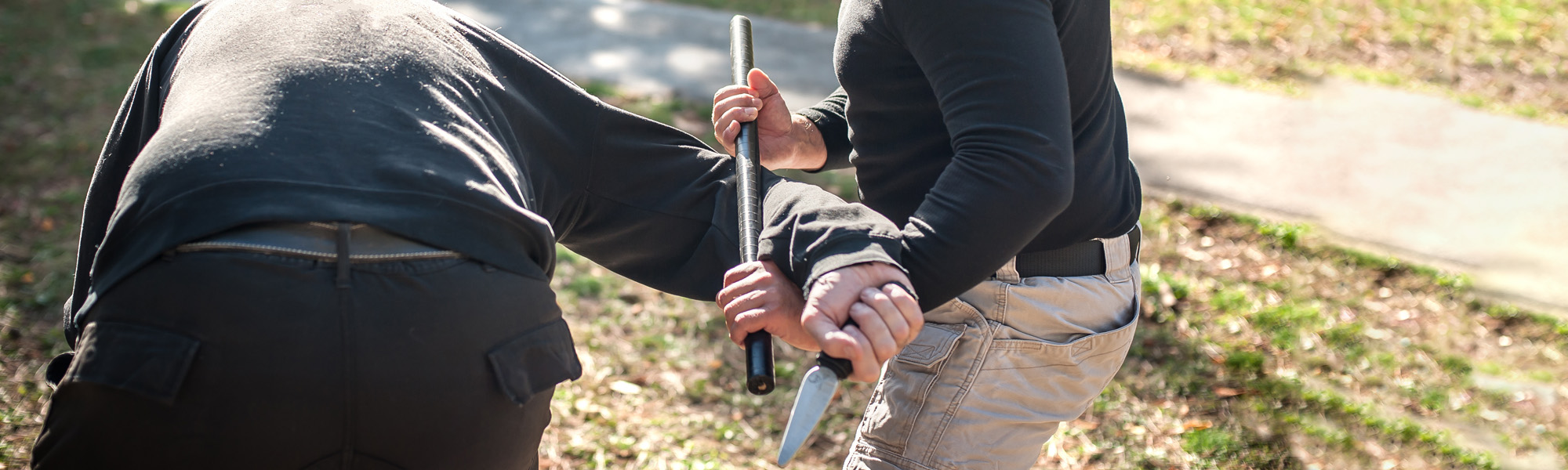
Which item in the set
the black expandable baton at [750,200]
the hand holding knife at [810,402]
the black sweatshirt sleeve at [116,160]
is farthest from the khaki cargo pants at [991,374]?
the black sweatshirt sleeve at [116,160]

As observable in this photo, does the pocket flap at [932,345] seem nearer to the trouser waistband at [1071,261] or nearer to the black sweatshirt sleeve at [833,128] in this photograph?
the trouser waistband at [1071,261]

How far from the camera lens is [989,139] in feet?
5.11

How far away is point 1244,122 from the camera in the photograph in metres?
5.78

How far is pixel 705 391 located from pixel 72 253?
271 centimetres

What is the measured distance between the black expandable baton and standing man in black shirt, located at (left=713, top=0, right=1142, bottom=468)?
38 mm

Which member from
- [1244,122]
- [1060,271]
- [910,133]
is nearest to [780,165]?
[910,133]

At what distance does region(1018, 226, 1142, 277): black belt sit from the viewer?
6.45 feet

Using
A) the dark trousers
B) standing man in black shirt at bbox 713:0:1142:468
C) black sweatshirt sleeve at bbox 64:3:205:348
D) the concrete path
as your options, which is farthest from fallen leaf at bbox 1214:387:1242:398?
black sweatshirt sleeve at bbox 64:3:205:348

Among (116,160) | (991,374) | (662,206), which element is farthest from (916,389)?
(116,160)

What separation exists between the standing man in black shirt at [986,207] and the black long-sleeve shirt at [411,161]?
0.16m

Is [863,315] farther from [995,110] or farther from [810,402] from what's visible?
[995,110]

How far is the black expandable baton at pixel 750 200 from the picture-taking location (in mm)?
1473

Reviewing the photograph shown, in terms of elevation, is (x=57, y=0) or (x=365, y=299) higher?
(x=365, y=299)

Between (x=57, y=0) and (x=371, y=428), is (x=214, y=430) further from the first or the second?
(x=57, y=0)
